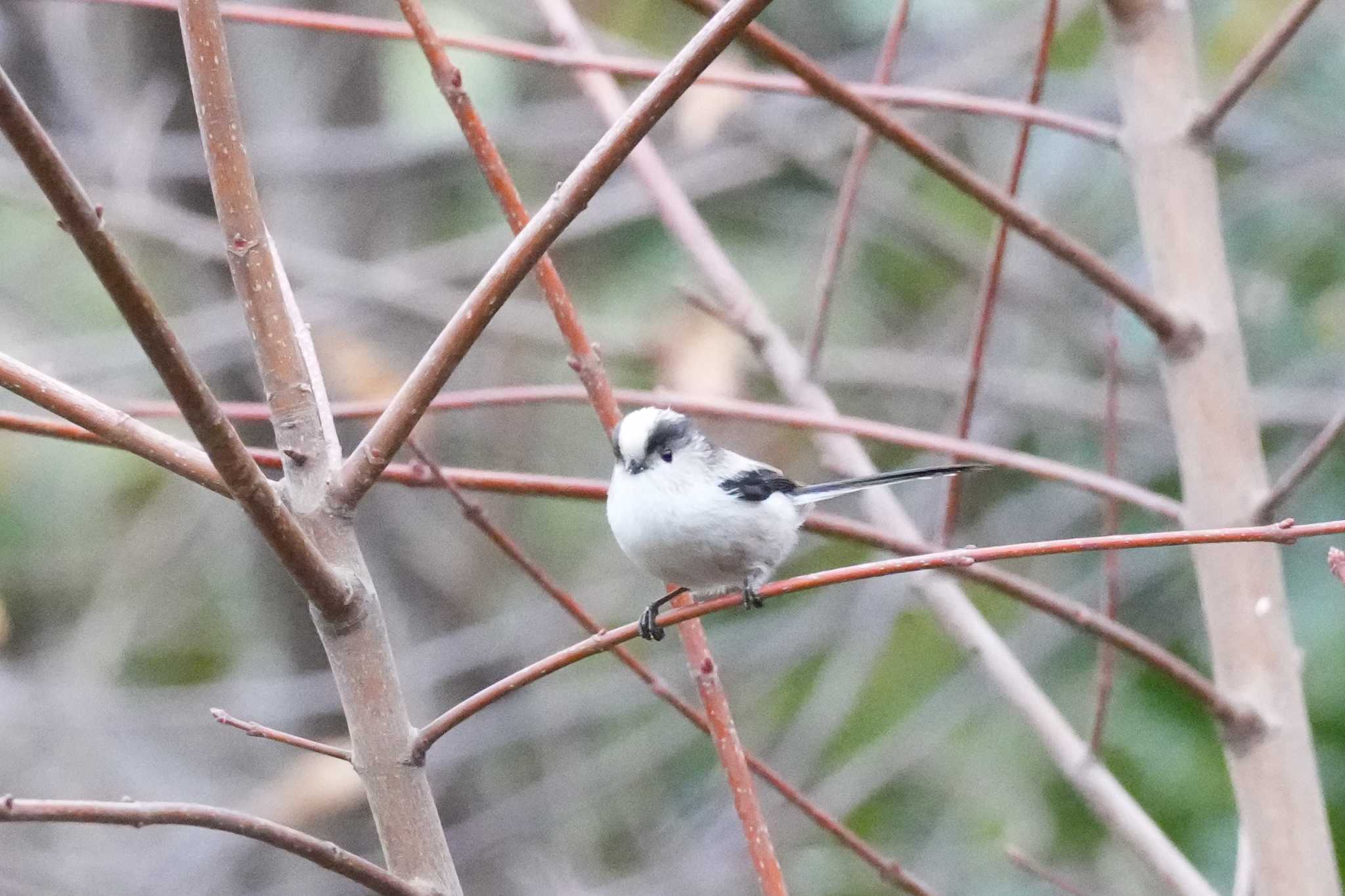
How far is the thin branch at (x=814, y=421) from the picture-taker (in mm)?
1863

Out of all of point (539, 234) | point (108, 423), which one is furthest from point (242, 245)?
point (539, 234)

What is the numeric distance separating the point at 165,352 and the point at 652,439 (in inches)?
52.5

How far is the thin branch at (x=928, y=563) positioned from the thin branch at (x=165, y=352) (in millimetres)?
163

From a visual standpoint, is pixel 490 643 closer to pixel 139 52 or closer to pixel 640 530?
pixel 139 52

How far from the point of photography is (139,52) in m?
4.89

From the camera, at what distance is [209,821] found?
42.1 inches

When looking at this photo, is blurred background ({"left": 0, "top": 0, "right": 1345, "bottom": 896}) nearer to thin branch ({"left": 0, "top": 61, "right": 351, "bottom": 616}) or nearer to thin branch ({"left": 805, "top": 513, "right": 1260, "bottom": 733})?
thin branch ({"left": 805, "top": 513, "right": 1260, "bottom": 733})

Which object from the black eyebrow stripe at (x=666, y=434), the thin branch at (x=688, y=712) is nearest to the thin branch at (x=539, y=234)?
the thin branch at (x=688, y=712)

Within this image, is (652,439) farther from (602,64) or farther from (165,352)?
(165,352)

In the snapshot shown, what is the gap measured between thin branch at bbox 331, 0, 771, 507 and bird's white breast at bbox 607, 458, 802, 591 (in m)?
0.79

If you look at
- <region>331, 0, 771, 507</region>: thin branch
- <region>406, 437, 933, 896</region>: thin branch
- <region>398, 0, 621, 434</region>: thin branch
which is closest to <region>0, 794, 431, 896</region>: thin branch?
→ <region>331, 0, 771, 507</region>: thin branch

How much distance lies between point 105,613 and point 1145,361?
11.9ft

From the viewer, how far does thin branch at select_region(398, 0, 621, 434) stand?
5.47 feet

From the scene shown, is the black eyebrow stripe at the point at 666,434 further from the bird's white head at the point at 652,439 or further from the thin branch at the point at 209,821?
the thin branch at the point at 209,821
